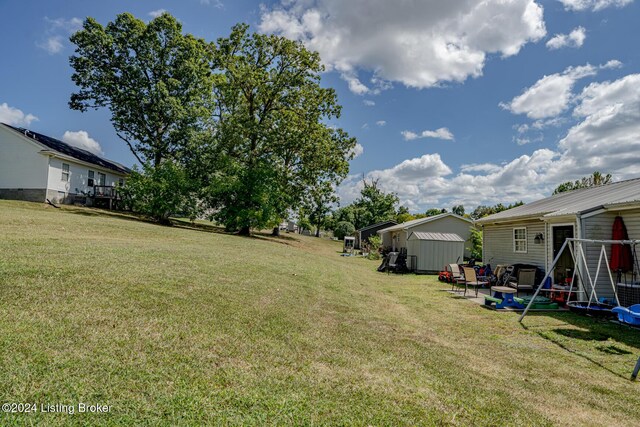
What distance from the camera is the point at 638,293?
8.62m

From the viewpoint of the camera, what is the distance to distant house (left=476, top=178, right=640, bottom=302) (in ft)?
31.7

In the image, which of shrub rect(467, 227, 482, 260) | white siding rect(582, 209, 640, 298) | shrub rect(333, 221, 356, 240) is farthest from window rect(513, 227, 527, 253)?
shrub rect(333, 221, 356, 240)

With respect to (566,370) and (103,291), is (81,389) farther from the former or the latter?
(566,370)

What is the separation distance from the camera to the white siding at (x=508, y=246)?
13031 millimetres

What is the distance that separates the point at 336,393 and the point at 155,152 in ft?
101

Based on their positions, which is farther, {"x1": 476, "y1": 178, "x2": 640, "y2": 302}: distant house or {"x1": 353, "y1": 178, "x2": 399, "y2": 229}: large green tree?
{"x1": 353, "y1": 178, "x2": 399, "y2": 229}: large green tree

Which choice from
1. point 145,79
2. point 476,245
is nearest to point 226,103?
point 145,79

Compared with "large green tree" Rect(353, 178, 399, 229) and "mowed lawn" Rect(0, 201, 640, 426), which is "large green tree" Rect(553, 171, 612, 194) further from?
"mowed lawn" Rect(0, 201, 640, 426)

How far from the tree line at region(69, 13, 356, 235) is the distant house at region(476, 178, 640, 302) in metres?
16.2

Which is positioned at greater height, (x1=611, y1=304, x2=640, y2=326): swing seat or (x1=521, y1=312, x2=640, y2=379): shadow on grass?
(x1=611, y1=304, x2=640, y2=326): swing seat

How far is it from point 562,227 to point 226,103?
26189 millimetres

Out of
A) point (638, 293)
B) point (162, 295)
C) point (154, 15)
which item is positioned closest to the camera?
point (162, 295)

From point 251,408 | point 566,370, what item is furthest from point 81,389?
point 566,370

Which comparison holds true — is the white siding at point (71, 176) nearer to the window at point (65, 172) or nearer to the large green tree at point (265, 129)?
the window at point (65, 172)
